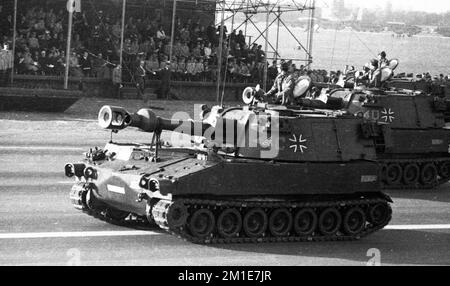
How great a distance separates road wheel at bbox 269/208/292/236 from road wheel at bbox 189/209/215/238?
1.23 metres

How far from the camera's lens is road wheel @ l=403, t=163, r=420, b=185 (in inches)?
1035

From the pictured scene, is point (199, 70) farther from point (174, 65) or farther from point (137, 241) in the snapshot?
point (137, 241)

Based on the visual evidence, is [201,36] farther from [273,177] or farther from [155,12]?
[273,177]

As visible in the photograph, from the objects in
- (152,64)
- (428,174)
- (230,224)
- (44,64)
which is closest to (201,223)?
(230,224)

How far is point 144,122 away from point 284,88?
145 inches

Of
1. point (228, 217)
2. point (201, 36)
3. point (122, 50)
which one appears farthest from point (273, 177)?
point (201, 36)

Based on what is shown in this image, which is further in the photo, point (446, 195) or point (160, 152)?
point (446, 195)

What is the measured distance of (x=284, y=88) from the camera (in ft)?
65.0

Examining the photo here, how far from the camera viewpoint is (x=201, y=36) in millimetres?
43188

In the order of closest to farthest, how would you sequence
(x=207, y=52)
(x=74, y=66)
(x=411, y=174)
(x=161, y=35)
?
(x=411, y=174), (x=74, y=66), (x=161, y=35), (x=207, y=52)

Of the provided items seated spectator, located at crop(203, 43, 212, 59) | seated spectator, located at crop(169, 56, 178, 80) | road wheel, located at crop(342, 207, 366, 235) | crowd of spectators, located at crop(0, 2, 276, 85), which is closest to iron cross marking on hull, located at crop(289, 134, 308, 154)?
→ road wheel, located at crop(342, 207, 366, 235)

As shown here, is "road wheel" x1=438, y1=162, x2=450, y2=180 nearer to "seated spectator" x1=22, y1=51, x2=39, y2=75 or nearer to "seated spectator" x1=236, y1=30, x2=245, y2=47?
"seated spectator" x1=22, y1=51, x2=39, y2=75

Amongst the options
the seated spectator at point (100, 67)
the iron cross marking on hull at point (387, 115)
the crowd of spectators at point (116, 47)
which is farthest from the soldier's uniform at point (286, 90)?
the seated spectator at point (100, 67)
